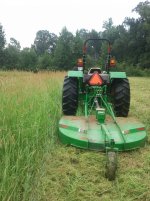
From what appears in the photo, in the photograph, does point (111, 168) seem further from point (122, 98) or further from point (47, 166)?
point (122, 98)

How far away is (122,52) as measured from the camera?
48000mm

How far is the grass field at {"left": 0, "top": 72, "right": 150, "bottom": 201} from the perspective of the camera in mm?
3039

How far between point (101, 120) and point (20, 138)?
148cm

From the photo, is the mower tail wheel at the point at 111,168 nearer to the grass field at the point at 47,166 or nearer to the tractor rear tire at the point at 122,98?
the grass field at the point at 47,166

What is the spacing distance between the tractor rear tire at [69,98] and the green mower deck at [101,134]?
1021 mm

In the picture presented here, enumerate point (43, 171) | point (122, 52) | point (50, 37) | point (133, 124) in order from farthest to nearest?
point (50, 37), point (122, 52), point (133, 124), point (43, 171)

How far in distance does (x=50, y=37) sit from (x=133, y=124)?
85611 millimetres

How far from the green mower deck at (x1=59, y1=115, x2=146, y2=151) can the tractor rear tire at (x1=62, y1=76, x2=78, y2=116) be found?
1.02 meters

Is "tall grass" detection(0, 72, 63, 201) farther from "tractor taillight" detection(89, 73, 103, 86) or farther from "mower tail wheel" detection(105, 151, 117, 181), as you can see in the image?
"tractor taillight" detection(89, 73, 103, 86)

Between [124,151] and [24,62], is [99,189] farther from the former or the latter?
[24,62]

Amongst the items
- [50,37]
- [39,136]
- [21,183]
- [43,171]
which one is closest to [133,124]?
[39,136]

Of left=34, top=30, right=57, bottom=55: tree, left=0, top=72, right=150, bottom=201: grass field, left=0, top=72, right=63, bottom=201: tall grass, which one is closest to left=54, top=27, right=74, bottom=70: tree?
left=34, top=30, right=57, bottom=55: tree

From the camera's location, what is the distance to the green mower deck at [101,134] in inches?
165

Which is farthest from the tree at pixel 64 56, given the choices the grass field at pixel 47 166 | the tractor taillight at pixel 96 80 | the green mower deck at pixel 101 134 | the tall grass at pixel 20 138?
the grass field at pixel 47 166
